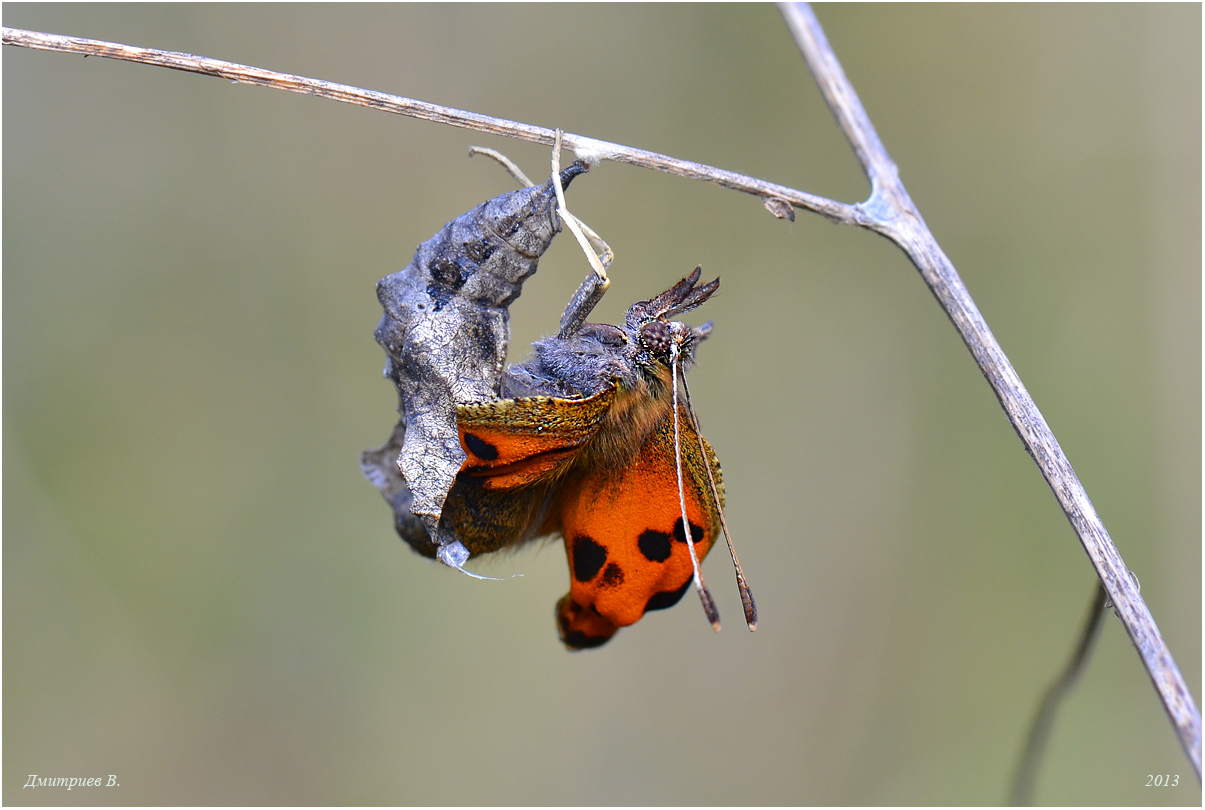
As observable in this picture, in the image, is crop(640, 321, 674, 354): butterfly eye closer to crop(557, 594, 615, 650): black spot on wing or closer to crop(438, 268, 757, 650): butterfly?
crop(438, 268, 757, 650): butterfly

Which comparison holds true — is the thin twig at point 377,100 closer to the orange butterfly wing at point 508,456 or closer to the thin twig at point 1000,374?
the thin twig at point 1000,374

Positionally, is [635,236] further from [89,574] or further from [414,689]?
[89,574]

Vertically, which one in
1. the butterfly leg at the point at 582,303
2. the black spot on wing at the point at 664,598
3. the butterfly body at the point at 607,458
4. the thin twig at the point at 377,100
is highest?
the thin twig at the point at 377,100

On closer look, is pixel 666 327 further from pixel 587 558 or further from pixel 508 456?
pixel 587 558

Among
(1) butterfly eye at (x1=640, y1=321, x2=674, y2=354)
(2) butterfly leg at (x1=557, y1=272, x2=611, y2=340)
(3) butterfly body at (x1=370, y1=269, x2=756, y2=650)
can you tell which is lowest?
(3) butterfly body at (x1=370, y1=269, x2=756, y2=650)

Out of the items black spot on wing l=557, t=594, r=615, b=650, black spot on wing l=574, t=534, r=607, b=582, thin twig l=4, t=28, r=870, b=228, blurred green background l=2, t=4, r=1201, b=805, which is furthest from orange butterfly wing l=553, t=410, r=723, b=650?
blurred green background l=2, t=4, r=1201, b=805

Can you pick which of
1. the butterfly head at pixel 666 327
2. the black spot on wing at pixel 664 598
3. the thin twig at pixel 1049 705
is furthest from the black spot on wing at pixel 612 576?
the thin twig at pixel 1049 705
